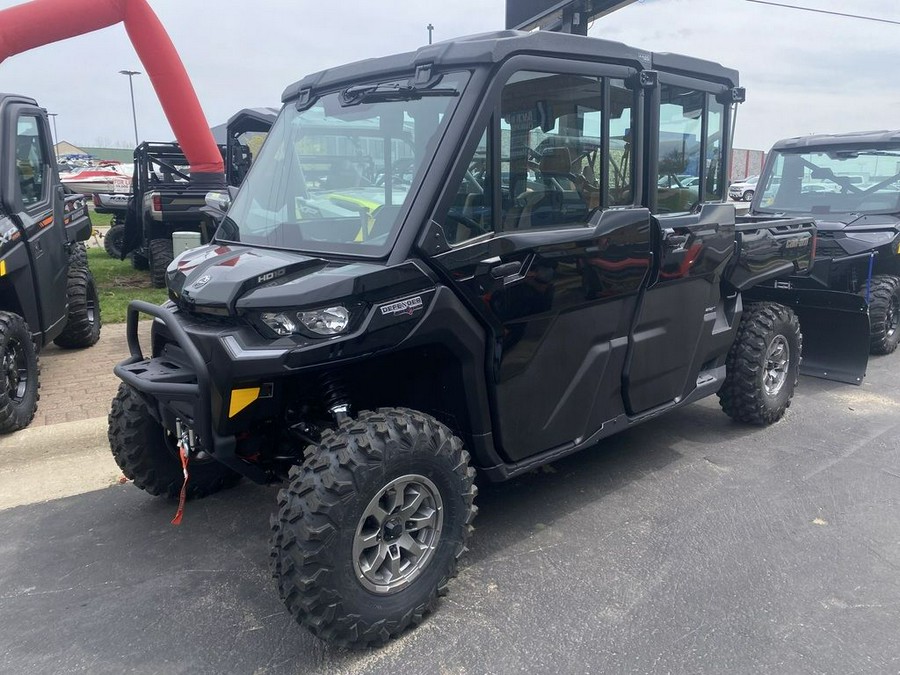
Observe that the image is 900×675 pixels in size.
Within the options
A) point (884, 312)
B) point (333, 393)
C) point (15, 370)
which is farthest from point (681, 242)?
point (15, 370)

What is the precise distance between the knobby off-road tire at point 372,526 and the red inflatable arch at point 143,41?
1072 cm

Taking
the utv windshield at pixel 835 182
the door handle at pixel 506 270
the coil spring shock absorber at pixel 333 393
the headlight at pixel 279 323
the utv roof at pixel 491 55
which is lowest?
the coil spring shock absorber at pixel 333 393

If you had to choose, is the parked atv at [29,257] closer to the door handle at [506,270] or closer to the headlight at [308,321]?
the headlight at [308,321]

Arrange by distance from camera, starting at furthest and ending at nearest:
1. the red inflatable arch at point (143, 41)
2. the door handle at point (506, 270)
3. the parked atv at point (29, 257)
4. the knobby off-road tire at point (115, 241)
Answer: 1. the knobby off-road tire at point (115, 241)
2. the red inflatable arch at point (143, 41)
3. the parked atv at point (29, 257)
4. the door handle at point (506, 270)

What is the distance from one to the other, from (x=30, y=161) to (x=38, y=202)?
0.34 meters

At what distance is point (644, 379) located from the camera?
4.11 meters

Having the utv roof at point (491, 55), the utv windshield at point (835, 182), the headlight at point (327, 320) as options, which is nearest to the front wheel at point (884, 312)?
the utv windshield at point (835, 182)

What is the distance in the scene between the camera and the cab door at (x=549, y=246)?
10.2 ft

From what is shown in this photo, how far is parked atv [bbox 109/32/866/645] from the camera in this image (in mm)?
2758

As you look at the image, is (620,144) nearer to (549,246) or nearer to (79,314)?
(549,246)

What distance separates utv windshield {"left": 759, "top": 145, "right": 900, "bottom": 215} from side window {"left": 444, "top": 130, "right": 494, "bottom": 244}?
243 inches

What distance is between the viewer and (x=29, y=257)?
566cm

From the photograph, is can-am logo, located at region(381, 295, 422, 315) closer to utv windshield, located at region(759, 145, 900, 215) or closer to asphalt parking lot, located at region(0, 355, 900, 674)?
asphalt parking lot, located at region(0, 355, 900, 674)

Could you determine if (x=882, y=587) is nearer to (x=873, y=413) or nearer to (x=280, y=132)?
(x=873, y=413)
